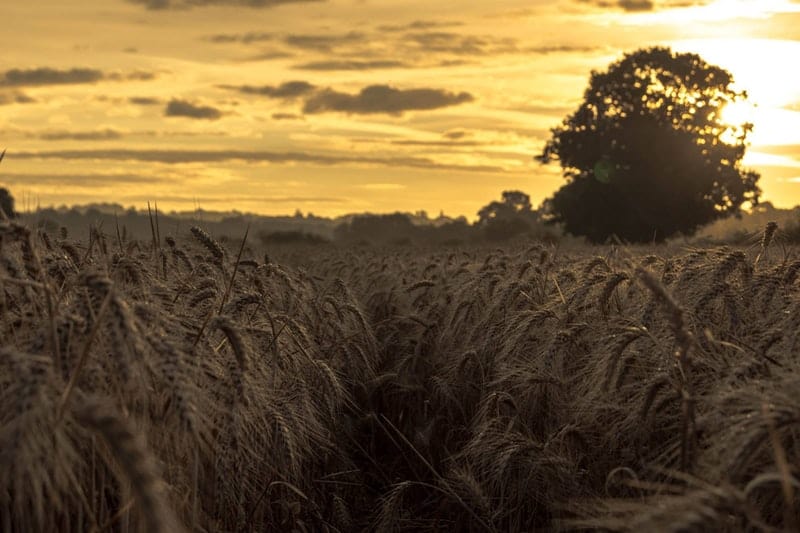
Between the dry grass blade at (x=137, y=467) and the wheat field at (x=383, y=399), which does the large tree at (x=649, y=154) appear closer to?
the wheat field at (x=383, y=399)

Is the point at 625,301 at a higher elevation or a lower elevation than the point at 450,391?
higher

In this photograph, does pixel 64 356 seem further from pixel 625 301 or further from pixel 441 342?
pixel 441 342

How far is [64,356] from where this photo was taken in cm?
305

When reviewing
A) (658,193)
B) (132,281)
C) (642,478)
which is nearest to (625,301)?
(642,478)

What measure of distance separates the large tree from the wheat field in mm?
→ 31270

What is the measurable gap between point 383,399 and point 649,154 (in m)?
34.0

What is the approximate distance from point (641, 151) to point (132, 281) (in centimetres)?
3709

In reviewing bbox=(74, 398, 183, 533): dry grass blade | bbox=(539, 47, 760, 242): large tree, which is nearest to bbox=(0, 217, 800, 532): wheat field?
bbox=(74, 398, 183, 533): dry grass blade

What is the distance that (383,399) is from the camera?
7324mm

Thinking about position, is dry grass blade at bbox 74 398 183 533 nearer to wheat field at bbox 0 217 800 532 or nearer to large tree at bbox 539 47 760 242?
wheat field at bbox 0 217 800 532

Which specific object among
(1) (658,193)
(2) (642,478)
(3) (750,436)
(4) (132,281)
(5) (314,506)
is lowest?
(5) (314,506)

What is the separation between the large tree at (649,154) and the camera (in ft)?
126

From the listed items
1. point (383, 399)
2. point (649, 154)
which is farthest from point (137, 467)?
point (649, 154)

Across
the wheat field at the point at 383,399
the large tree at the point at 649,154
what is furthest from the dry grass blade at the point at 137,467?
the large tree at the point at 649,154
